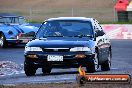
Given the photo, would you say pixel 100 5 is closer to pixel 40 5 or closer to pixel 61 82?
pixel 40 5

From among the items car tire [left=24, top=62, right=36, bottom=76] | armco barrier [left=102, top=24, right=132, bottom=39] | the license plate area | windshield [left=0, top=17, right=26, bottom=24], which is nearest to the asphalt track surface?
car tire [left=24, top=62, right=36, bottom=76]

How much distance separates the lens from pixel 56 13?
183 ft

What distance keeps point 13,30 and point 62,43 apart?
12.4 meters

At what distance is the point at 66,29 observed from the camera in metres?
15.7

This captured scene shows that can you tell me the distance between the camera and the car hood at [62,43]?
14.5 m

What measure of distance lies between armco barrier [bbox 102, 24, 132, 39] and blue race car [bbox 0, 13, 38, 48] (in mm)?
8082

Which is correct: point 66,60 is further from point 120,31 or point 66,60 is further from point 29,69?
point 120,31

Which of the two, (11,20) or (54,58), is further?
(11,20)

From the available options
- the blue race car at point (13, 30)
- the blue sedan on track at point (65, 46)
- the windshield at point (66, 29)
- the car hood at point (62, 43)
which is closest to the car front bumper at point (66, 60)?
the blue sedan on track at point (65, 46)

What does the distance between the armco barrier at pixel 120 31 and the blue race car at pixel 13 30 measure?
26.5ft

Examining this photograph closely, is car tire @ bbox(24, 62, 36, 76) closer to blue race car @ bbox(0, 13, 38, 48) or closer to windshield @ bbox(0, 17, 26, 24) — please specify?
blue race car @ bbox(0, 13, 38, 48)

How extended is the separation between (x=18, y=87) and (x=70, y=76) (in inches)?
110

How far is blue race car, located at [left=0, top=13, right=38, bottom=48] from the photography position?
26672 mm

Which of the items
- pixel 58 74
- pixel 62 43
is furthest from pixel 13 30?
pixel 62 43
